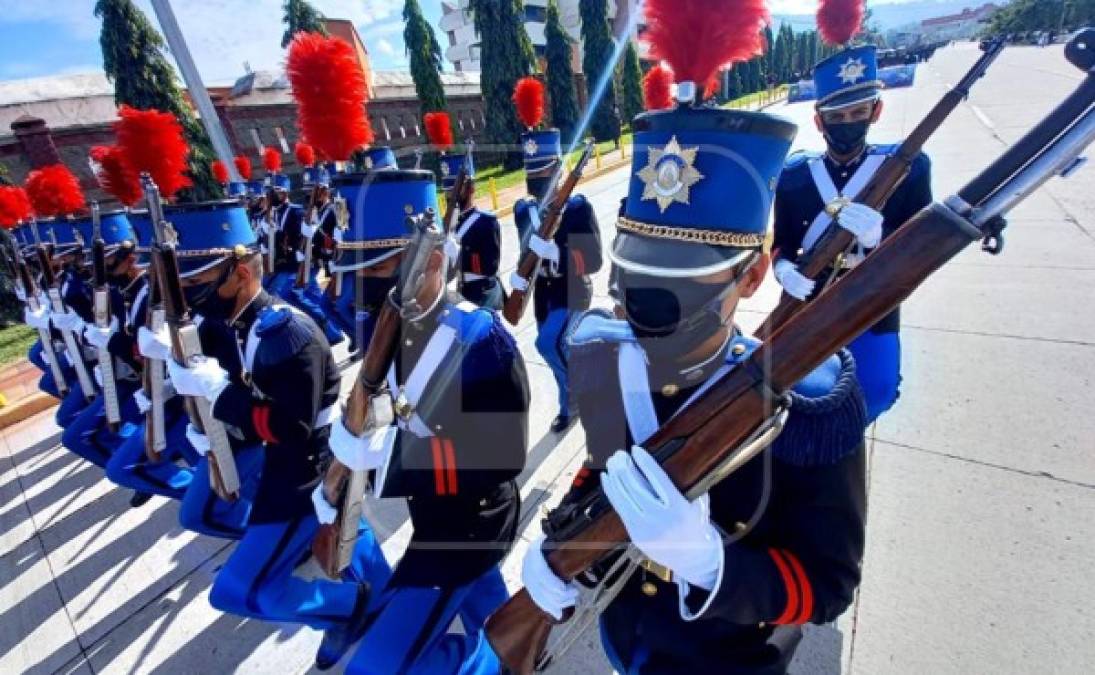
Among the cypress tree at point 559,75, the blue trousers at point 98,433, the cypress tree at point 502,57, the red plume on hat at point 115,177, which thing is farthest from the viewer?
the cypress tree at point 559,75

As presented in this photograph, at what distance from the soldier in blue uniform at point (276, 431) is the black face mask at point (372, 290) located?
0.46 m

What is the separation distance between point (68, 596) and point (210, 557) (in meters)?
0.91

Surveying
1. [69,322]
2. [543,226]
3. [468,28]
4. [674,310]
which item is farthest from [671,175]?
[468,28]

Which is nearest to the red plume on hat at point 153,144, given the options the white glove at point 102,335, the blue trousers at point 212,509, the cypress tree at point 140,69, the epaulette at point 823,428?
the white glove at point 102,335

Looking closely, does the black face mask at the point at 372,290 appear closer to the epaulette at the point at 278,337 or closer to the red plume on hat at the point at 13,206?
the epaulette at the point at 278,337

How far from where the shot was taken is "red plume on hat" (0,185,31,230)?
647 cm

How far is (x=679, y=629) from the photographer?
5.13 ft

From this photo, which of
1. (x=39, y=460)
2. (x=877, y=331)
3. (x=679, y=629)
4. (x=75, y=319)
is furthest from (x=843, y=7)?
(x=39, y=460)

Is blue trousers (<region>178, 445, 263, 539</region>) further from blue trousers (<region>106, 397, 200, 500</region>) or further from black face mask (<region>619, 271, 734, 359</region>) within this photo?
black face mask (<region>619, 271, 734, 359</region>)

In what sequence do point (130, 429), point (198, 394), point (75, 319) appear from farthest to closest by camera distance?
point (75, 319) < point (130, 429) < point (198, 394)

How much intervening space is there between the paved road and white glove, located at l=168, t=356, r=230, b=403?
1.47 m

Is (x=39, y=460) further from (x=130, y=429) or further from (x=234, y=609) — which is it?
(x=234, y=609)

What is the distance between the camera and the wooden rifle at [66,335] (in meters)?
4.98

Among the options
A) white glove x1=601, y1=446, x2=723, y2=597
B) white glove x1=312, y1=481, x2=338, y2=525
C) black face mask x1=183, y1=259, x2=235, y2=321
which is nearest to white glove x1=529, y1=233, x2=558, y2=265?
black face mask x1=183, y1=259, x2=235, y2=321
